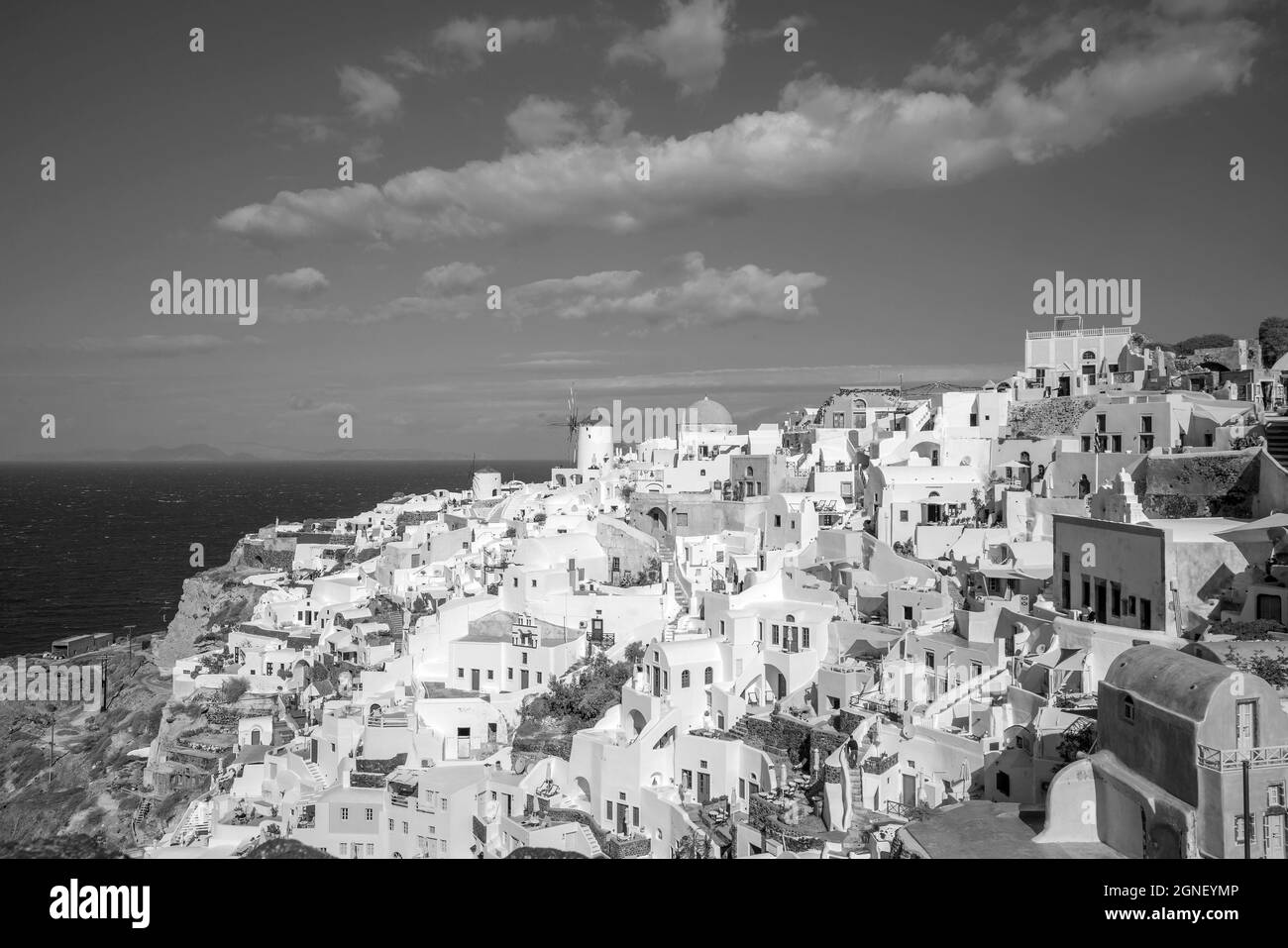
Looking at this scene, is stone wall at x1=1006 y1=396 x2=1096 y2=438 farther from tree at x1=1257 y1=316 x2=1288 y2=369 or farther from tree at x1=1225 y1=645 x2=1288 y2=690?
tree at x1=1225 y1=645 x2=1288 y2=690

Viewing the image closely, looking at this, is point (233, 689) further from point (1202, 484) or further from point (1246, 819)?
point (1202, 484)

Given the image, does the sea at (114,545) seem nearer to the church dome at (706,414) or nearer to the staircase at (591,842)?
the church dome at (706,414)

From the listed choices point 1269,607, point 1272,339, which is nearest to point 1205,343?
point 1272,339

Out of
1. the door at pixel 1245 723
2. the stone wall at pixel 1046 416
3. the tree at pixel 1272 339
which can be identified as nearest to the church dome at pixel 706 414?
the stone wall at pixel 1046 416

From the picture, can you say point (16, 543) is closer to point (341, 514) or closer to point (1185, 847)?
point (341, 514)

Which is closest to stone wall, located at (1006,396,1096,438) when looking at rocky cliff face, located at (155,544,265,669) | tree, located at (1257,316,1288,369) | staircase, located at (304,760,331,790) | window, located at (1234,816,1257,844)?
tree, located at (1257,316,1288,369)
